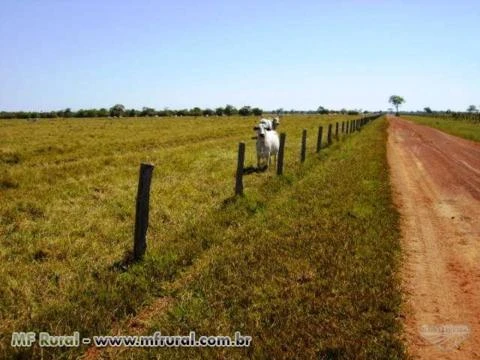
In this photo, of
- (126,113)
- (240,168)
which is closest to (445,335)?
(240,168)

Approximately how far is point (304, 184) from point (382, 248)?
559 cm

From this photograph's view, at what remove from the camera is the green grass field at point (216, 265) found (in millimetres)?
4902

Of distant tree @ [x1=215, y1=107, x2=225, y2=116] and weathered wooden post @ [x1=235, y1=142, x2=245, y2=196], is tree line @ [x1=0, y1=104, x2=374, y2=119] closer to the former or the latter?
distant tree @ [x1=215, y1=107, x2=225, y2=116]

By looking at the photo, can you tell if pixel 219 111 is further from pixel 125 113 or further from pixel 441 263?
pixel 441 263

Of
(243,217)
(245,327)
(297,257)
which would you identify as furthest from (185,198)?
(245,327)

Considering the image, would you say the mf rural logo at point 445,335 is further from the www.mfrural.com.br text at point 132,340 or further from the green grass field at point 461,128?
the green grass field at point 461,128

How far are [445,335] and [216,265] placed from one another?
336 centimetres

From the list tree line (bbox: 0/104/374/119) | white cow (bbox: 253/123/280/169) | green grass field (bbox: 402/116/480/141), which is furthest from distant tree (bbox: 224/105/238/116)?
white cow (bbox: 253/123/280/169)

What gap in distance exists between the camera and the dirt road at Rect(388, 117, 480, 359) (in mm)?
4805

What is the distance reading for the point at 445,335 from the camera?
4867mm

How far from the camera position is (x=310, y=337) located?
471cm

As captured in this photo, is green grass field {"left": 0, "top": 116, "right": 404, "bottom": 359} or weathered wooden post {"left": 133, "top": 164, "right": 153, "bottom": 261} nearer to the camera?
green grass field {"left": 0, "top": 116, "right": 404, "bottom": 359}

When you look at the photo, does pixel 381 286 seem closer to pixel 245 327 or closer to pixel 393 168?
pixel 245 327

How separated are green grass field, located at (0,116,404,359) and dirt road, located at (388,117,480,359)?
0.31 m
